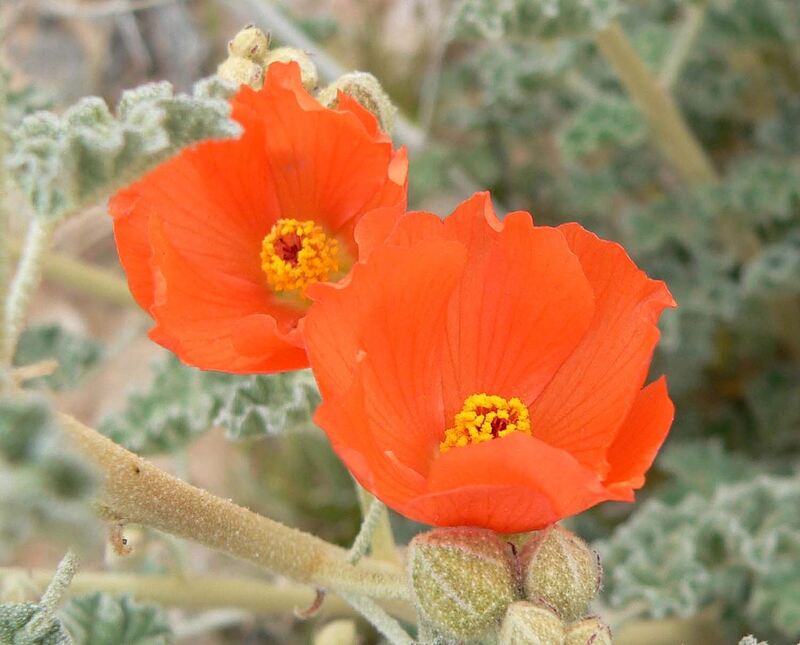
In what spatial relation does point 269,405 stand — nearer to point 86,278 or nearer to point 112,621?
point 112,621

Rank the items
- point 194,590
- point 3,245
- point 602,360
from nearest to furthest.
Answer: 1. point 3,245
2. point 602,360
3. point 194,590

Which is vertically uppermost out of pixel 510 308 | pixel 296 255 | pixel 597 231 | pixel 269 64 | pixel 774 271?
pixel 597 231

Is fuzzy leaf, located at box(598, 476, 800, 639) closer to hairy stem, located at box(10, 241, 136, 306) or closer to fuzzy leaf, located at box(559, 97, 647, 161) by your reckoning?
fuzzy leaf, located at box(559, 97, 647, 161)

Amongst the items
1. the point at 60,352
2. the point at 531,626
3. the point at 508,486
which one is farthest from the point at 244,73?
the point at 60,352

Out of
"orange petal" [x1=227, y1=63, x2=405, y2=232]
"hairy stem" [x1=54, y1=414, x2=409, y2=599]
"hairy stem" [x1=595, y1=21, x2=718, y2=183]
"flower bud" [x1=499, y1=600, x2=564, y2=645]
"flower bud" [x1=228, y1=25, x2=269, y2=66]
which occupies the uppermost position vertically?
"hairy stem" [x1=595, y1=21, x2=718, y2=183]

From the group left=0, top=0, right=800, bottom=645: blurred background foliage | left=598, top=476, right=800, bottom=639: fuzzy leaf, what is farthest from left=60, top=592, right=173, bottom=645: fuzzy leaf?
left=598, top=476, right=800, bottom=639: fuzzy leaf

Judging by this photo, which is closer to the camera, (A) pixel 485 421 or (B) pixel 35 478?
(B) pixel 35 478

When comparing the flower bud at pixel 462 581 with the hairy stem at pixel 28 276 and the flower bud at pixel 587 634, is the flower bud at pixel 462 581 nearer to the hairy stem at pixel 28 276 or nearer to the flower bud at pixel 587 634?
the flower bud at pixel 587 634
